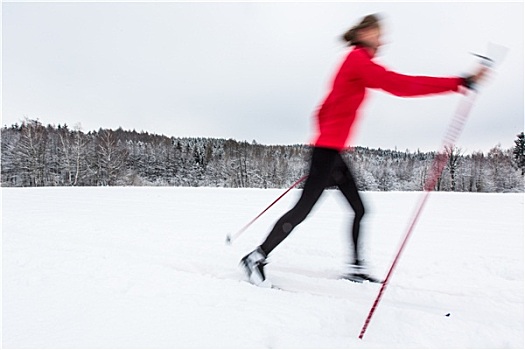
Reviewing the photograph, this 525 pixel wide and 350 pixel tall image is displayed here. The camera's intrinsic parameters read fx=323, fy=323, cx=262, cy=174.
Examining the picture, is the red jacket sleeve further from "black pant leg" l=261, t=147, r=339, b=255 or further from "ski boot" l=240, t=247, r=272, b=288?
"ski boot" l=240, t=247, r=272, b=288

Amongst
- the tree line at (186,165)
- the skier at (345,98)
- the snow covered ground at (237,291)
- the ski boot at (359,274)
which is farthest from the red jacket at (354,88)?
the tree line at (186,165)

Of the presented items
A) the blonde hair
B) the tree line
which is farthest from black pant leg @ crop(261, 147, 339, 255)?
the tree line

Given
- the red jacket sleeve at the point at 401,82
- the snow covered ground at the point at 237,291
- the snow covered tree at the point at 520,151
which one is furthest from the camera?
the snow covered tree at the point at 520,151

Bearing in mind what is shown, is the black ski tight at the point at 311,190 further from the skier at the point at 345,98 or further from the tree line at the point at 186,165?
the tree line at the point at 186,165

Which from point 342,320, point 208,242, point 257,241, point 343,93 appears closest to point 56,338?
point 342,320

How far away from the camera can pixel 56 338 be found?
1.51 m

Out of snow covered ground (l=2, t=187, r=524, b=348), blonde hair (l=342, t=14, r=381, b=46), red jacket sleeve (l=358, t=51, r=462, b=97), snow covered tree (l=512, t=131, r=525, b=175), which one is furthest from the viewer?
snow covered tree (l=512, t=131, r=525, b=175)

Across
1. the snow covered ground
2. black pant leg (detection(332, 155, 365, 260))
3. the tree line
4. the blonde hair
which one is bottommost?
the snow covered ground

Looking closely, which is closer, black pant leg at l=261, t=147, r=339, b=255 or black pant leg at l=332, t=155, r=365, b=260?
black pant leg at l=261, t=147, r=339, b=255

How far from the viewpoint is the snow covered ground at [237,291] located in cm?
161

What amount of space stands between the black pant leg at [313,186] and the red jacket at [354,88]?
0.07 m

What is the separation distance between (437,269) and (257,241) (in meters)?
1.97

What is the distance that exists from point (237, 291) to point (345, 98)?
59.1 inches

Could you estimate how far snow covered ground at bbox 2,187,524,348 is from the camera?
5.29 feet
